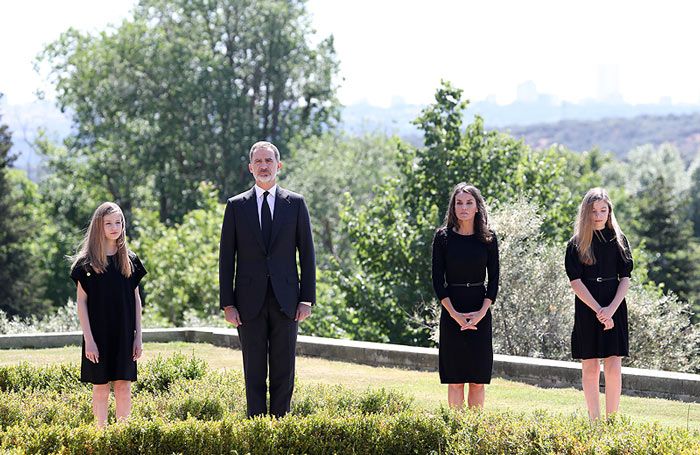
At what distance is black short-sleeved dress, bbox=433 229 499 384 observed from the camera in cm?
733

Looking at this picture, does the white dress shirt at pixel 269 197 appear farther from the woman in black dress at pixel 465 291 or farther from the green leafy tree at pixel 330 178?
the green leafy tree at pixel 330 178

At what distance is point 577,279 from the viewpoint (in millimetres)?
7402

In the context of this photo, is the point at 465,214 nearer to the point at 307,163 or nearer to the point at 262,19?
the point at 307,163

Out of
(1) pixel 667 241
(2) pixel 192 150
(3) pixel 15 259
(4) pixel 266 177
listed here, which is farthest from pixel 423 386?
(2) pixel 192 150

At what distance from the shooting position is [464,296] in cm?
739

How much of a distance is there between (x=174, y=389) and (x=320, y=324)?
A: 1320 cm

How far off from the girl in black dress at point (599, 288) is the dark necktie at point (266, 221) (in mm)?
2262

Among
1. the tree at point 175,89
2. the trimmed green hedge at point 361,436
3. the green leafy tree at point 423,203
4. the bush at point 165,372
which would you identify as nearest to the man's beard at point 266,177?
the trimmed green hedge at point 361,436

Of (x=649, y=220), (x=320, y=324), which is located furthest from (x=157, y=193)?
(x=320, y=324)

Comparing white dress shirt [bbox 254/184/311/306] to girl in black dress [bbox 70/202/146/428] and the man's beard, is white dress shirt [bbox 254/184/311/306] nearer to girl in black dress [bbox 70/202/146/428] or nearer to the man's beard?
the man's beard

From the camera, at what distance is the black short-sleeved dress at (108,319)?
23.4ft

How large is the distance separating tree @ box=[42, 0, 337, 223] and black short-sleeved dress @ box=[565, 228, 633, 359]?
36.3 m

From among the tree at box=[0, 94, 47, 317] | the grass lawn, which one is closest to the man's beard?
the grass lawn

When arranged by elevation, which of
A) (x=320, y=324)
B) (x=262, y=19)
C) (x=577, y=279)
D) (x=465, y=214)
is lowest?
(x=320, y=324)
